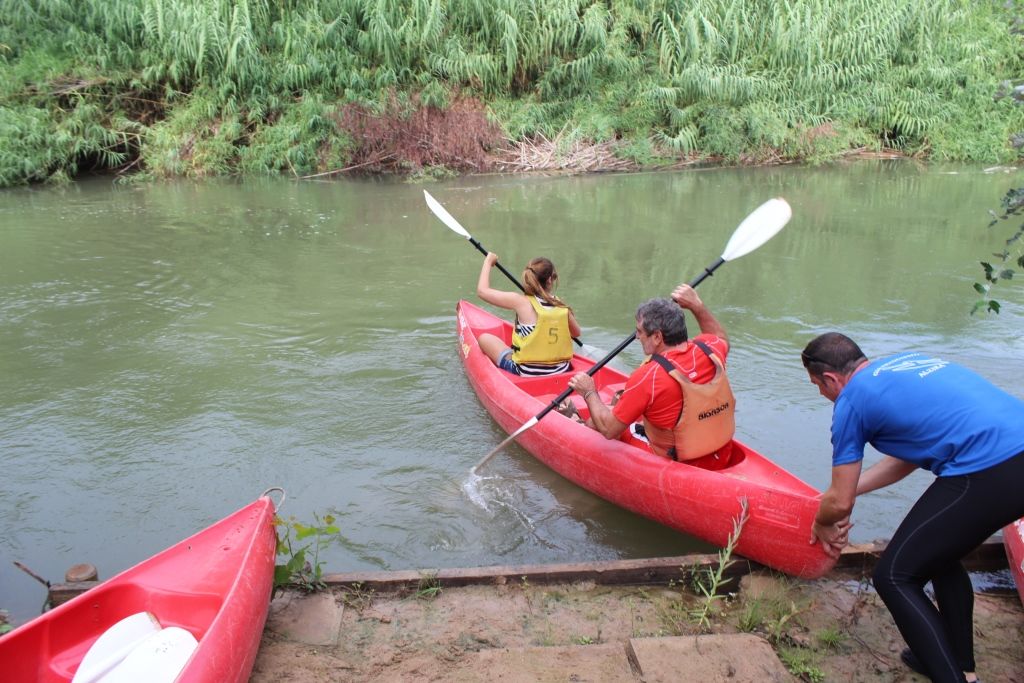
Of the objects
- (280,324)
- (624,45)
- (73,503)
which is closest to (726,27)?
(624,45)

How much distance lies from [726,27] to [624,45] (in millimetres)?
1915

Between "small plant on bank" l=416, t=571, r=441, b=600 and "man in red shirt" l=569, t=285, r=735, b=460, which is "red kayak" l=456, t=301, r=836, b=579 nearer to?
"man in red shirt" l=569, t=285, r=735, b=460

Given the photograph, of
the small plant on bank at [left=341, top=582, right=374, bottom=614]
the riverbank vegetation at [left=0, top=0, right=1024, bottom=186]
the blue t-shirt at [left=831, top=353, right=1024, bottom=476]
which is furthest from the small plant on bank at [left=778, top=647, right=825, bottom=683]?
the riverbank vegetation at [left=0, top=0, right=1024, bottom=186]

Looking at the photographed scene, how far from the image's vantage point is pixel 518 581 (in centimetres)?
297

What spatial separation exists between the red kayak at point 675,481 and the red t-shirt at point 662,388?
273 millimetres

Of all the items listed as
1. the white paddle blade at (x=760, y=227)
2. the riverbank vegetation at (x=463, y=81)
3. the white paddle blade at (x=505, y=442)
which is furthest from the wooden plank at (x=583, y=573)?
the riverbank vegetation at (x=463, y=81)

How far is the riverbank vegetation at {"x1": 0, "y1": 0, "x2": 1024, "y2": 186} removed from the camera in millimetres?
14227

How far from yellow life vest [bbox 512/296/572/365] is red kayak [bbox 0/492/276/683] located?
2147mm

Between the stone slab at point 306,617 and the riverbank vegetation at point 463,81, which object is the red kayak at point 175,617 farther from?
the riverbank vegetation at point 463,81

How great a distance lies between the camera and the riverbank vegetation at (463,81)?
560 inches

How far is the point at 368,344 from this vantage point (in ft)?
20.1

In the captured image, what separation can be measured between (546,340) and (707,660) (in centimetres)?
247

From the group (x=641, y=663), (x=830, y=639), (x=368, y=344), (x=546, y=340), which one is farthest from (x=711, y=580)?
(x=368, y=344)

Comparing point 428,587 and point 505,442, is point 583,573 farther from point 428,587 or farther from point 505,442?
point 505,442
